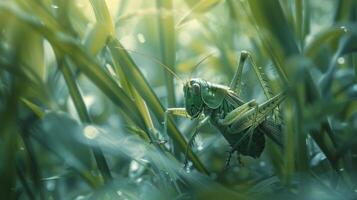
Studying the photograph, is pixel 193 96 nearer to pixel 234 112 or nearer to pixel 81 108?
pixel 234 112

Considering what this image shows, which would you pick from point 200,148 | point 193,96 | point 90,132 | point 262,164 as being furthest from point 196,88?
point 90,132

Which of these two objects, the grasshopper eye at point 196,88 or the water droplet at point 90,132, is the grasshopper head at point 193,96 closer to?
the grasshopper eye at point 196,88

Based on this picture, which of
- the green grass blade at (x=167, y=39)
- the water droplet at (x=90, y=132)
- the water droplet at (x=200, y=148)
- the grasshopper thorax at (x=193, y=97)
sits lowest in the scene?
the water droplet at (x=200, y=148)

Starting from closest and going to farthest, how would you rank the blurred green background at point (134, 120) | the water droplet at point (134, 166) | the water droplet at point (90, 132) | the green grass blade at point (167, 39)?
the blurred green background at point (134, 120), the water droplet at point (90, 132), the green grass blade at point (167, 39), the water droplet at point (134, 166)

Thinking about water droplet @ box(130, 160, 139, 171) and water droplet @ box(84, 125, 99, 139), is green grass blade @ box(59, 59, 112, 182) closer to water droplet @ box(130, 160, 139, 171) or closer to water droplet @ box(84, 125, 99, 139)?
water droplet @ box(84, 125, 99, 139)

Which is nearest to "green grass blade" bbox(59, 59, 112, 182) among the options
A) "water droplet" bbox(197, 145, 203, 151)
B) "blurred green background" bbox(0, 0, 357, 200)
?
"blurred green background" bbox(0, 0, 357, 200)

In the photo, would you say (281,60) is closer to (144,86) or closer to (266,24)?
(266,24)

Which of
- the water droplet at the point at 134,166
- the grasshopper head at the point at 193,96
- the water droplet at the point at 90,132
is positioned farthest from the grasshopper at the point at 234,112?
the water droplet at the point at 90,132
